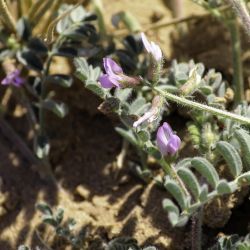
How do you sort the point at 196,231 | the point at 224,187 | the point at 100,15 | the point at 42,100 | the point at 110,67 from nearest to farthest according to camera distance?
the point at 224,187 → the point at 110,67 → the point at 196,231 → the point at 42,100 → the point at 100,15

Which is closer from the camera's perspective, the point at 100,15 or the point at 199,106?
the point at 199,106

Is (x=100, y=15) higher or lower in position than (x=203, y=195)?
lower

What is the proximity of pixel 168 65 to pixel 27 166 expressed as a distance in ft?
2.54

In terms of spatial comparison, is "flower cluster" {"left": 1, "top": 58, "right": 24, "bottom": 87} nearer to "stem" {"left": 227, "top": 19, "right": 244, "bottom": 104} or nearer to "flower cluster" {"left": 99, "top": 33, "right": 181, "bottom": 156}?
"flower cluster" {"left": 99, "top": 33, "right": 181, "bottom": 156}

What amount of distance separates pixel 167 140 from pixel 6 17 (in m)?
0.95

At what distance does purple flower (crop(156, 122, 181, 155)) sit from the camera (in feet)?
5.96

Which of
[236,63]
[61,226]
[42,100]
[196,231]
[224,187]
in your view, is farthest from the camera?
[236,63]

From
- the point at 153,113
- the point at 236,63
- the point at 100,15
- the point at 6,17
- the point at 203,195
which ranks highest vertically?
the point at 6,17

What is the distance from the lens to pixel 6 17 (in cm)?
243

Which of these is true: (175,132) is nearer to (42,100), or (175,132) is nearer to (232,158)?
(232,158)

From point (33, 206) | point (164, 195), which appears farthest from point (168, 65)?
point (33, 206)

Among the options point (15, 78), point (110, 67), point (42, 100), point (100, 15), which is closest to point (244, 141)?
point (110, 67)

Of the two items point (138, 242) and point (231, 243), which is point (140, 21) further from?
point (231, 243)

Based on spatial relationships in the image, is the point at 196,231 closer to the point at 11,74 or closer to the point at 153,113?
the point at 153,113
